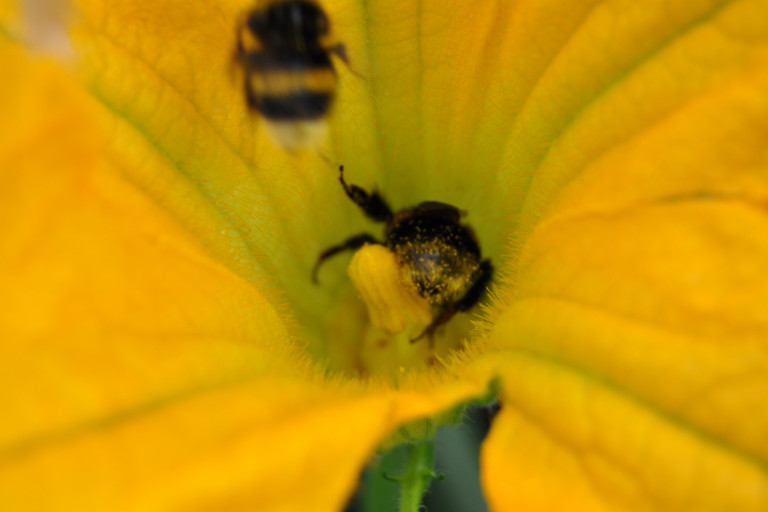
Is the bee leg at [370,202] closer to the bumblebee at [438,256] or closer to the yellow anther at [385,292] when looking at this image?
the bumblebee at [438,256]

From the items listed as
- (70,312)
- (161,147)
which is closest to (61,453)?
(70,312)

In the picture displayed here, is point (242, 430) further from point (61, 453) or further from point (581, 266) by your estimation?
Result: point (581, 266)

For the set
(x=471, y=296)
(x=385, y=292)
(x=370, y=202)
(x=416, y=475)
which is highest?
(x=370, y=202)

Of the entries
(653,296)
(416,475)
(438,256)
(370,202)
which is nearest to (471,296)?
(438,256)

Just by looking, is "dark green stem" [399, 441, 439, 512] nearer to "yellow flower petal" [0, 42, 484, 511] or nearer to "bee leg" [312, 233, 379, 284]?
"yellow flower petal" [0, 42, 484, 511]

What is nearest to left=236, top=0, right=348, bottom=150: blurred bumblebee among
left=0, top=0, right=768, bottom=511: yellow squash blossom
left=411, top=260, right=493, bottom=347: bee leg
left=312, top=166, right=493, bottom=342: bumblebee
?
left=0, top=0, right=768, bottom=511: yellow squash blossom

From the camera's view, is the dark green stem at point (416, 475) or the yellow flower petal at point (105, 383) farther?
the dark green stem at point (416, 475)

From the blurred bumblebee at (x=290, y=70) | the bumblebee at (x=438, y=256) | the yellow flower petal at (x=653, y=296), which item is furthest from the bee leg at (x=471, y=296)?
the blurred bumblebee at (x=290, y=70)

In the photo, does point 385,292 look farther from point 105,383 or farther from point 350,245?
point 105,383
